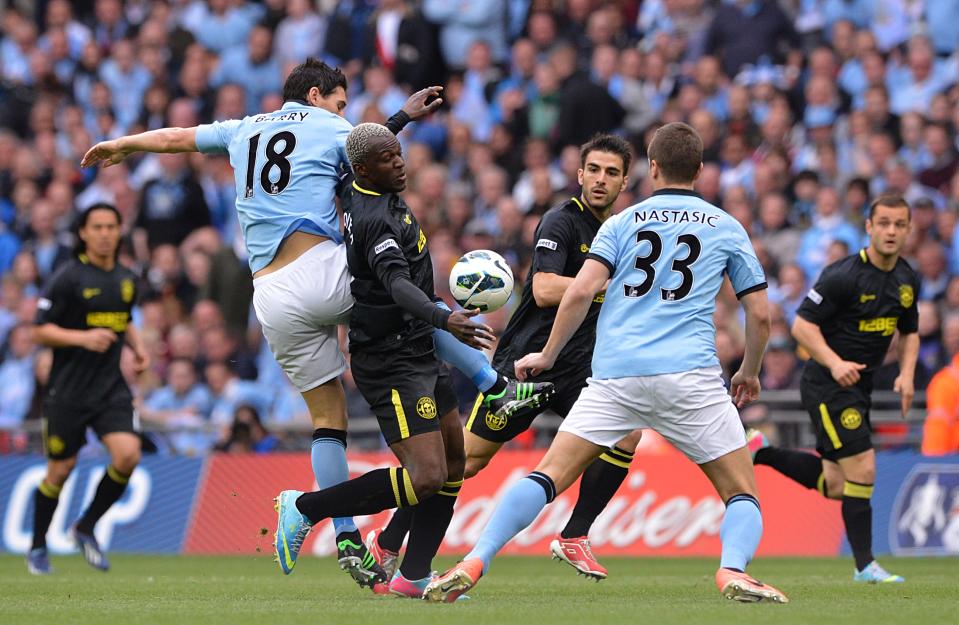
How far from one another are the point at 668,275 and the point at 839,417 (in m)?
3.45

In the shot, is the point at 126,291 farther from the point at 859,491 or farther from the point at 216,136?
the point at 859,491

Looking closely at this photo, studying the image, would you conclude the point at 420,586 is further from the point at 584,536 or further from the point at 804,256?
the point at 804,256

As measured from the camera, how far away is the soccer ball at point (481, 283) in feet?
28.4

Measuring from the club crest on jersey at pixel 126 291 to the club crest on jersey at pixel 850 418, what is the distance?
573cm

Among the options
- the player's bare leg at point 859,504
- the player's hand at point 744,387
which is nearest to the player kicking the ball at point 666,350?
the player's hand at point 744,387

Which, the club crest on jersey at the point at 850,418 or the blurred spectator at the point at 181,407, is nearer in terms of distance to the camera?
the club crest on jersey at the point at 850,418

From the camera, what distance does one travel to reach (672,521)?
14.5 meters

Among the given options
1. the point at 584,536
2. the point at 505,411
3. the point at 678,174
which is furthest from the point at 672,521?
the point at 678,174

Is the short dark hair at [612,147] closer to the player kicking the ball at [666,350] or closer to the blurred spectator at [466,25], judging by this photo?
the player kicking the ball at [666,350]

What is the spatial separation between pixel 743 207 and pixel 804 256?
2.59ft

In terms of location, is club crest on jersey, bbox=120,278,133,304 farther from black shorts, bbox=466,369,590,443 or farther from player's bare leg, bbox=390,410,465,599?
player's bare leg, bbox=390,410,465,599

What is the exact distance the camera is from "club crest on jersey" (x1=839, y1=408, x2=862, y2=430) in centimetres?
1102

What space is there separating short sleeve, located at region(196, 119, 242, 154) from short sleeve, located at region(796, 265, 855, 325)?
4194mm

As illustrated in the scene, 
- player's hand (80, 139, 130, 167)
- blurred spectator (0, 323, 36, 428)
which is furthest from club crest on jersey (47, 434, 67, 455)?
blurred spectator (0, 323, 36, 428)
